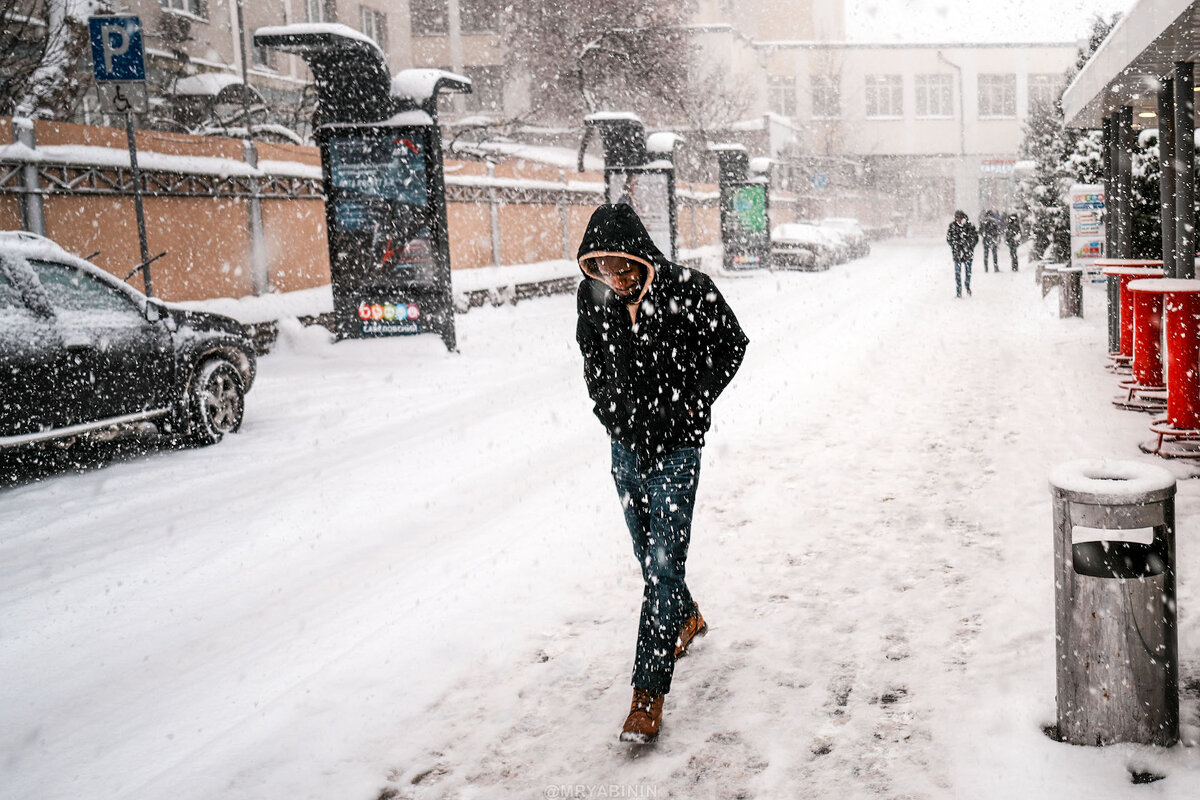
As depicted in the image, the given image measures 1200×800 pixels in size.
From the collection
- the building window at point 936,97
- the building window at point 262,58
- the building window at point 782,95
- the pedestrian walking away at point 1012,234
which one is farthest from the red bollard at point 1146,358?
the building window at point 936,97

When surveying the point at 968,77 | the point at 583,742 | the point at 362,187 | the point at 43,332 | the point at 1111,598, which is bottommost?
the point at 583,742

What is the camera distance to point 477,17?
152ft

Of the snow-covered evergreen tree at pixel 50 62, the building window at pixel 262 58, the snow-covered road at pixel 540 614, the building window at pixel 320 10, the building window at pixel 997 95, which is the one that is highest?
the building window at pixel 997 95

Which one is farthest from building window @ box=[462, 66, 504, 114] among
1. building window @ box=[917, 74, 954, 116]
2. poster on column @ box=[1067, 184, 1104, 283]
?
poster on column @ box=[1067, 184, 1104, 283]

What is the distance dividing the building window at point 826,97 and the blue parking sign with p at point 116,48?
60.8m

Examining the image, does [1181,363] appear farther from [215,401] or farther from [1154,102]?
[215,401]

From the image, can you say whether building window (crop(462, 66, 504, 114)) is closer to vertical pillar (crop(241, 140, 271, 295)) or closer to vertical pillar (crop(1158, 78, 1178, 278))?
vertical pillar (crop(241, 140, 271, 295))

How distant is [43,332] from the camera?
307 inches

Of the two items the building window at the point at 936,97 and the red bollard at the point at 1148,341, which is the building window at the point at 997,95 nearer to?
the building window at the point at 936,97

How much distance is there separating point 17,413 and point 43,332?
686mm

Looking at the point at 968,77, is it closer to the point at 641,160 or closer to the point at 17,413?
the point at 641,160

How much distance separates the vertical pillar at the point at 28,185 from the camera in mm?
11711

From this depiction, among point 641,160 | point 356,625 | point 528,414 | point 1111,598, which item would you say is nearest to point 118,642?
point 356,625

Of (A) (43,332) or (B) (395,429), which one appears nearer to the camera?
(A) (43,332)
